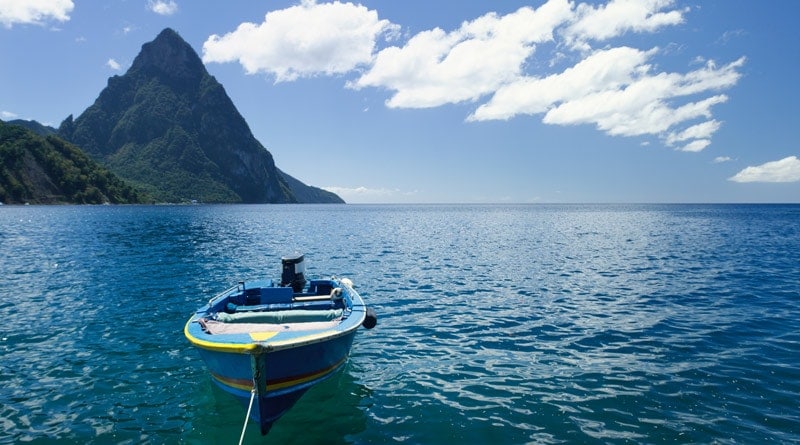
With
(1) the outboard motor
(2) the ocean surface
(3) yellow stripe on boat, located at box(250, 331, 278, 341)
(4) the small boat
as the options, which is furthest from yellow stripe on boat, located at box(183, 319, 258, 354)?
(1) the outboard motor

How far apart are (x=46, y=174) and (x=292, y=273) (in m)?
207

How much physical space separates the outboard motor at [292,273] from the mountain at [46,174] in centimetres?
19032

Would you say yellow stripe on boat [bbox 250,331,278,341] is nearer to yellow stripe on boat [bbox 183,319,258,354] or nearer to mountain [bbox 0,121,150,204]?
yellow stripe on boat [bbox 183,319,258,354]

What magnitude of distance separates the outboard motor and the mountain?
624 feet

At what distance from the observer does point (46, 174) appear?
170 meters

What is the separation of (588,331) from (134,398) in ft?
52.5

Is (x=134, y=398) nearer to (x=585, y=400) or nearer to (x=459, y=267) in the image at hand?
(x=585, y=400)

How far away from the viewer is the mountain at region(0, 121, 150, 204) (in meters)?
154

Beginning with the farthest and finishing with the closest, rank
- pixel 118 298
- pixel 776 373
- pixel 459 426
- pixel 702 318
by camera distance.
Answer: pixel 118 298
pixel 702 318
pixel 776 373
pixel 459 426

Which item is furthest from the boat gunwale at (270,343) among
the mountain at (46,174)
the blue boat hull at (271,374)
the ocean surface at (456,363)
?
the mountain at (46,174)

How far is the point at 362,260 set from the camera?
127ft

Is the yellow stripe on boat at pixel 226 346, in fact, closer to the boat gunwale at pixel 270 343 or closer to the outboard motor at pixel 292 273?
the boat gunwale at pixel 270 343

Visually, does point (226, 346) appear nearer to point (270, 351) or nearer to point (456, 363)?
point (270, 351)

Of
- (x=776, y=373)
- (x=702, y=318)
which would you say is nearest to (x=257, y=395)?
(x=776, y=373)
